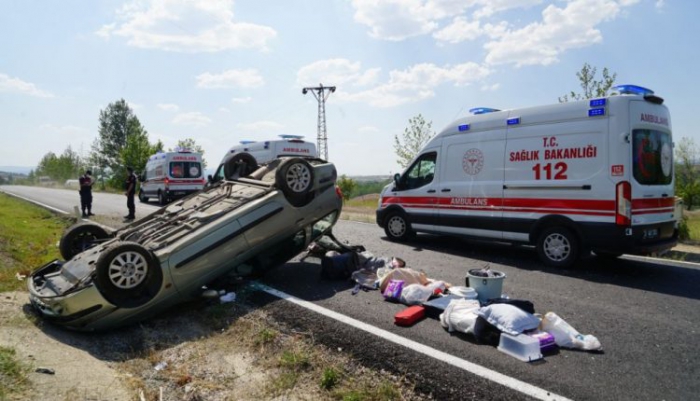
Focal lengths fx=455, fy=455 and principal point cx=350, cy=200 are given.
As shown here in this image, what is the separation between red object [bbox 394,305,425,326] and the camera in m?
4.46

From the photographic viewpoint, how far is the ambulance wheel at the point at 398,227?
9.75 m

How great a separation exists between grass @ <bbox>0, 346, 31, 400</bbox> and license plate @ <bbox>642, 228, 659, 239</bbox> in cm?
749

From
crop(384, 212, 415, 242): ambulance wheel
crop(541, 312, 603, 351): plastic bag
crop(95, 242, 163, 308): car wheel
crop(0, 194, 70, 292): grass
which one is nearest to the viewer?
crop(541, 312, 603, 351): plastic bag

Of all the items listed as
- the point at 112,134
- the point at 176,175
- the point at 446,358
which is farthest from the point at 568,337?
the point at 112,134

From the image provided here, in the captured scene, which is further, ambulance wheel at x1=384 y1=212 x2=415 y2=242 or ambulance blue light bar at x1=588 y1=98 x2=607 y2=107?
ambulance wheel at x1=384 y1=212 x2=415 y2=242

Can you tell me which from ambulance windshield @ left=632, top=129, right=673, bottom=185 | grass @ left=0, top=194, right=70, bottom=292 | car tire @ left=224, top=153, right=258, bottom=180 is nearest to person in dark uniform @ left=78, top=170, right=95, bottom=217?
grass @ left=0, top=194, right=70, bottom=292

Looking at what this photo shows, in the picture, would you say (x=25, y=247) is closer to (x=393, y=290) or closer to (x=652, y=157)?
(x=393, y=290)

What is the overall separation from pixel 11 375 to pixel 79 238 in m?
3.44

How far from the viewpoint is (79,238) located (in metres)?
6.48

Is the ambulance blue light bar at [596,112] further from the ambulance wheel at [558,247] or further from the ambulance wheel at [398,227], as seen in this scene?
the ambulance wheel at [398,227]

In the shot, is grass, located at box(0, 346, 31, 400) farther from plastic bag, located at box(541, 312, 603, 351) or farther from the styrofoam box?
plastic bag, located at box(541, 312, 603, 351)

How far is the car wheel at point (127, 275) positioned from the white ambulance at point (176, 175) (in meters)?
17.2

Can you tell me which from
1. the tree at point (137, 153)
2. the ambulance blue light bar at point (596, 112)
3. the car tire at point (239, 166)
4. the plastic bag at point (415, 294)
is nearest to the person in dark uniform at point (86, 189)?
the car tire at point (239, 166)

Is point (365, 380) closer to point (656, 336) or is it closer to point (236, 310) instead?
point (236, 310)
